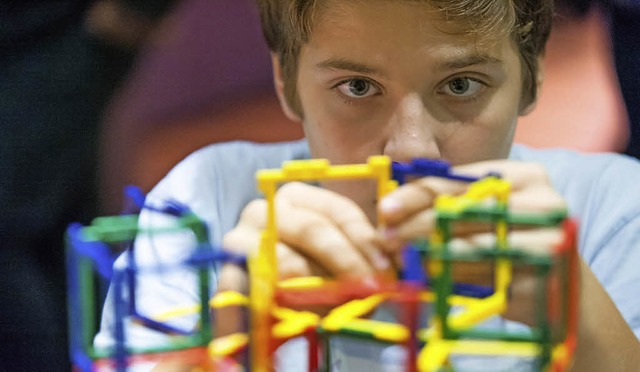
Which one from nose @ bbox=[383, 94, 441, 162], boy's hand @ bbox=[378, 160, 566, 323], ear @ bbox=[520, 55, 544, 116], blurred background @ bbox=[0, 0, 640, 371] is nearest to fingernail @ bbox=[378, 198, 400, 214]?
boy's hand @ bbox=[378, 160, 566, 323]

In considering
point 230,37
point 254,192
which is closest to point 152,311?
point 254,192

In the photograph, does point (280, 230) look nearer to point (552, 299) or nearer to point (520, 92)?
point (552, 299)

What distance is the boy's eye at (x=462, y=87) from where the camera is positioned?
1.88 ft

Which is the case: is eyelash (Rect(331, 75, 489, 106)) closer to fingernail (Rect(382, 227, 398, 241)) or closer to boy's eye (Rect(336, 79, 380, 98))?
boy's eye (Rect(336, 79, 380, 98))

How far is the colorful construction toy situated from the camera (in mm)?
283

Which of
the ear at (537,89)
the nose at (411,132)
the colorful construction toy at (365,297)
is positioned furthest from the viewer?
the ear at (537,89)

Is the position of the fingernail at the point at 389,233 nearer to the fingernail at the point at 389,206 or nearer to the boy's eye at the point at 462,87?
the fingernail at the point at 389,206

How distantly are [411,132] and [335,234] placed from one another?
0.70 ft

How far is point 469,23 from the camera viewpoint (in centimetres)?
56

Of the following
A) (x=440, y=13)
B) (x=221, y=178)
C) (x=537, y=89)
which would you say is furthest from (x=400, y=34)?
(x=221, y=178)

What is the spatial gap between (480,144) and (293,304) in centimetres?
29

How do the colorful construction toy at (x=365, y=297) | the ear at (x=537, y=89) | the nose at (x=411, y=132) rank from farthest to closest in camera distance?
the ear at (x=537, y=89) < the nose at (x=411, y=132) < the colorful construction toy at (x=365, y=297)

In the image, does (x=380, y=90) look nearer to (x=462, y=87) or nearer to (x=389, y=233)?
(x=462, y=87)

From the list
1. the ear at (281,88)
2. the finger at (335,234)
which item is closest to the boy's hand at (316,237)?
the finger at (335,234)
